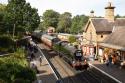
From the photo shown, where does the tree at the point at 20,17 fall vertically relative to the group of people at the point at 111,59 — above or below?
above

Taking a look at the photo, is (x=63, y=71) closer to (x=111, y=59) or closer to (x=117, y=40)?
(x=111, y=59)

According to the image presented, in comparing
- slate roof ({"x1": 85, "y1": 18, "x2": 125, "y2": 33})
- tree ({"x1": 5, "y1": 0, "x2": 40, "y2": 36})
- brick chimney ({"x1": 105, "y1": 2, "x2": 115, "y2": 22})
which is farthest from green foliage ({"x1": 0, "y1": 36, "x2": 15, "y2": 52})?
brick chimney ({"x1": 105, "y1": 2, "x2": 115, "y2": 22})

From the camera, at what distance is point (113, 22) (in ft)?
202

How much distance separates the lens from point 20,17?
83000 millimetres

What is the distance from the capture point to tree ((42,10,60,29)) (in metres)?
168

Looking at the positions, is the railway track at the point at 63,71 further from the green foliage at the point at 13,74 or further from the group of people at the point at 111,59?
the green foliage at the point at 13,74

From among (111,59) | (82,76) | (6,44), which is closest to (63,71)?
(82,76)

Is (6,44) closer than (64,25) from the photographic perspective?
Yes

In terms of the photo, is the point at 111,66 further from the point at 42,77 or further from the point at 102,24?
the point at 102,24

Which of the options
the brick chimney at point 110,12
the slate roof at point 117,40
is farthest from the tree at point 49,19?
the slate roof at point 117,40

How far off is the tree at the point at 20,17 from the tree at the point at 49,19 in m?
61.2

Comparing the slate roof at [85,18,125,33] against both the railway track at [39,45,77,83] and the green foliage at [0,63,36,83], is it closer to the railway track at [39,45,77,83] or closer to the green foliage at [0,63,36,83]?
the railway track at [39,45,77,83]

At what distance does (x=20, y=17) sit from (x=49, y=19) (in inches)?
3757

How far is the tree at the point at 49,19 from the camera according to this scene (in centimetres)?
16830
